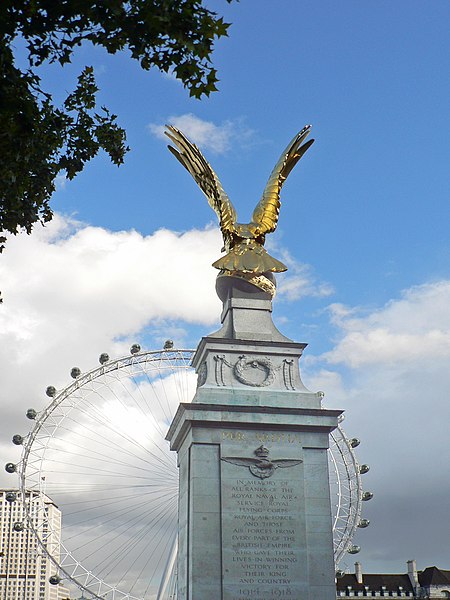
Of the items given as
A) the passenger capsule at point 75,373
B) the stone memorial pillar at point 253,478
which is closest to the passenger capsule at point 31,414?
the passenger capsule at point 75,373

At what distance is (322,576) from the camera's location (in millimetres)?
24656

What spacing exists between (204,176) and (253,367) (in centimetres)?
833

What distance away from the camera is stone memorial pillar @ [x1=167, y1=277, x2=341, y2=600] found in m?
24.1

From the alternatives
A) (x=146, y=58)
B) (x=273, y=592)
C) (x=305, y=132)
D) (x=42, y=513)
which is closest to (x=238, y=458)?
(x=273, y=592)

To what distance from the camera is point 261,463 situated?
1007 inches

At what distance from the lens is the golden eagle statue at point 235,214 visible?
2953cm

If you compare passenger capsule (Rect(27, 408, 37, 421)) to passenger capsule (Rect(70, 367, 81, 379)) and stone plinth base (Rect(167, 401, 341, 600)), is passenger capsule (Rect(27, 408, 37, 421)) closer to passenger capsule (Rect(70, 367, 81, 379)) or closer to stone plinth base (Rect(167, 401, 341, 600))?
passenger capsule (Rect(70, 367, 81, 379))

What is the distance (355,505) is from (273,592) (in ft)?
57.4

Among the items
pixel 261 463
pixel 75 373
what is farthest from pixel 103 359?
pixel 261 463

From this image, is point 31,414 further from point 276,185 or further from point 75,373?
point 276,185

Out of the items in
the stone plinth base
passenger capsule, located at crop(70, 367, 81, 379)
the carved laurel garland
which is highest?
passenger capsule, located at crop(70, 367, 81, 379)

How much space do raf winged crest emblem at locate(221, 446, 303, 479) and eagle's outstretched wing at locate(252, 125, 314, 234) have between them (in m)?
9.05

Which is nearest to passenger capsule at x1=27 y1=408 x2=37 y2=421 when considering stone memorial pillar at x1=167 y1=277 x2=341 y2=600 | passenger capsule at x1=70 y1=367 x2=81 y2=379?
passenger capsule at x1=70 y1=367 x2=81 y2=379

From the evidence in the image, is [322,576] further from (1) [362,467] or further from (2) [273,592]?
(1) [362,467]
